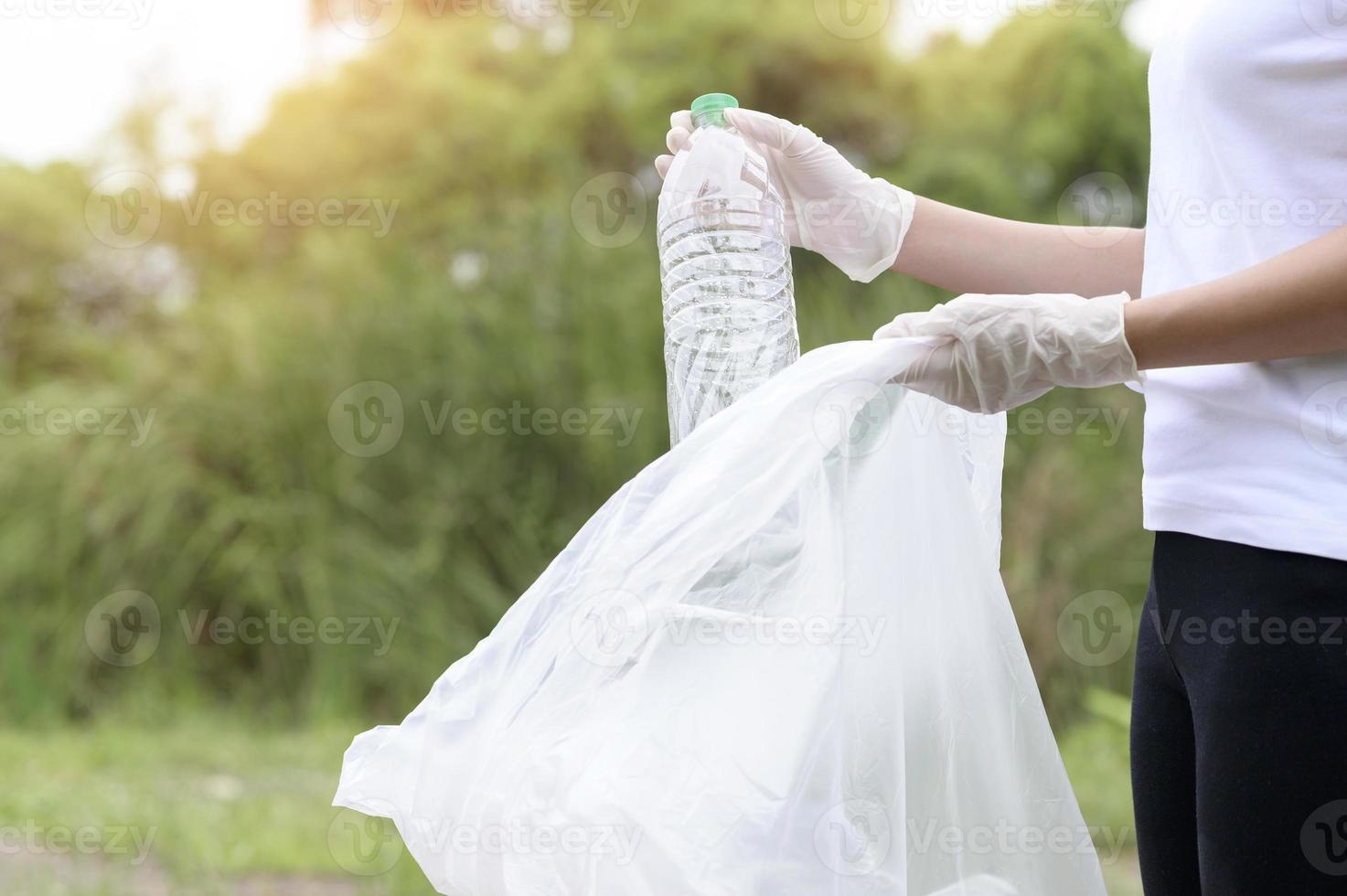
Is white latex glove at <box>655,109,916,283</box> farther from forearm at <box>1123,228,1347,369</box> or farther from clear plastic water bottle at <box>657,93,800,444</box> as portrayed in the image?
forearm at <box>1123,228,1347,369</box>

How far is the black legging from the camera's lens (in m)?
1.10

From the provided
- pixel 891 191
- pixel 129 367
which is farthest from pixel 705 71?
pixel 891 191

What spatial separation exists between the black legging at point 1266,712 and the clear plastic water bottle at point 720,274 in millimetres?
663

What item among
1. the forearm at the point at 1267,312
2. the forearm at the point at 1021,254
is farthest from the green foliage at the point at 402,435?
the forearm at the point at 1267,312

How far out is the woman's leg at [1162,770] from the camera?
4.22 feet

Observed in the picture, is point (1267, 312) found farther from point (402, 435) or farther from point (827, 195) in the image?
point (402, 435)

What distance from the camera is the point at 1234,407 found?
119 centimetres

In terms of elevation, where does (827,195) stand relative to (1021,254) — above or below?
above

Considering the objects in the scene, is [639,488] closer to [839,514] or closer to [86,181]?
[839,514]

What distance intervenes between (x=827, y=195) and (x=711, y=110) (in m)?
0.25

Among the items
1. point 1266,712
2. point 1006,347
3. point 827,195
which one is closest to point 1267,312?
point 1006,347

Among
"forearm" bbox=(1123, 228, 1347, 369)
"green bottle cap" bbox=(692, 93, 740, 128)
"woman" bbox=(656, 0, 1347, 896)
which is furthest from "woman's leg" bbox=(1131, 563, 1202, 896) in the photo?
"green bottle cap" bbox=(692, 93, 740, 128)

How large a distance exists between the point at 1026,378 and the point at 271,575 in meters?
4.27

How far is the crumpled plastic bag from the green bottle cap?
0.45m
